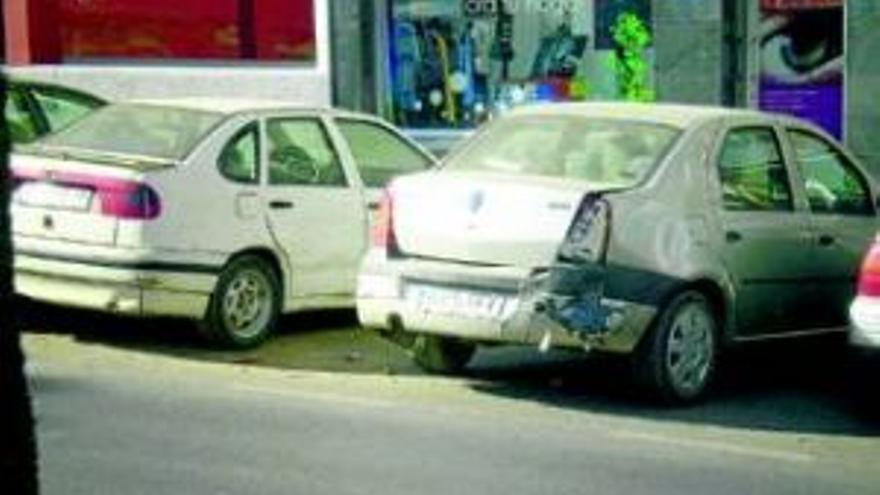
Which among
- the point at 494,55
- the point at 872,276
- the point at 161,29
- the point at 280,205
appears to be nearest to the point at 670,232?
the point at 872,276

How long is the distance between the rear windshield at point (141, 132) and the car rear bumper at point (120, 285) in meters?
0.69

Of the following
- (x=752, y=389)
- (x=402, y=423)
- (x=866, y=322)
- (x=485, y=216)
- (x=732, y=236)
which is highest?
(x=485, y=216)

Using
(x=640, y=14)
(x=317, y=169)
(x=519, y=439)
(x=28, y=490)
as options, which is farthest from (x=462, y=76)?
(x=28, y=490)

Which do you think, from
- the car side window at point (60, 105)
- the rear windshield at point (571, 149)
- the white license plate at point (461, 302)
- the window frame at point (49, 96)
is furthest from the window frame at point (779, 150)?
the car side window at point (60, 105)

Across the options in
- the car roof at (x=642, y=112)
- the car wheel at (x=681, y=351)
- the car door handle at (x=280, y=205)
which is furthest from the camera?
the car door handle at (x=280, y=205)

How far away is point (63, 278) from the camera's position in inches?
420

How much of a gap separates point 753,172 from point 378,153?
2823mm

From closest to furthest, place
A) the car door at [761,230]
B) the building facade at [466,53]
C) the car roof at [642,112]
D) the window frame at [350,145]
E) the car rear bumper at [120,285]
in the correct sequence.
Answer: the car door at [761,230]
the car roof at [642,112]
the car rear bumper at [120,285]
the window frame at [350,145]
the building facade at [466,53]

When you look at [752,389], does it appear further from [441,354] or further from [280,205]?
[280,205]

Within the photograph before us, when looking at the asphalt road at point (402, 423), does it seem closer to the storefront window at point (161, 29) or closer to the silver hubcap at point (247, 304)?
the silver hubcap at point (247, 304)

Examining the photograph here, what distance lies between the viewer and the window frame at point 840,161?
33.8 feet

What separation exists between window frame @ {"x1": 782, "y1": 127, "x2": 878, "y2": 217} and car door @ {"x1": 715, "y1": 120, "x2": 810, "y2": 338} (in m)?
0.09

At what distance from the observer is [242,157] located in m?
11.2

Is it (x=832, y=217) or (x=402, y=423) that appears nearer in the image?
(x=402, y=423)
